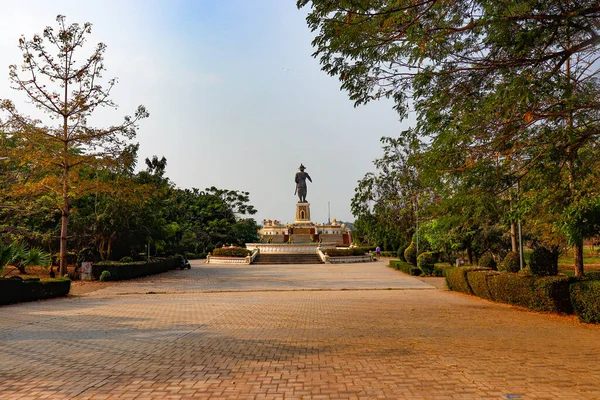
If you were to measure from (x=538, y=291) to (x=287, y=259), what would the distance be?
28257mm

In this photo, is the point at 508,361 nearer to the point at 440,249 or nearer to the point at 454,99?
the point at 454,99

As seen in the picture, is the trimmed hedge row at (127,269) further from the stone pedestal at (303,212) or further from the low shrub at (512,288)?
the stone pedestal at (303,212)

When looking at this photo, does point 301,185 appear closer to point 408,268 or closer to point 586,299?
point 408,268

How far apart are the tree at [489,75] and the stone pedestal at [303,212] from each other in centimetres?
4684

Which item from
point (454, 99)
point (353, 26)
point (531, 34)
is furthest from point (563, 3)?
point (353, 26)

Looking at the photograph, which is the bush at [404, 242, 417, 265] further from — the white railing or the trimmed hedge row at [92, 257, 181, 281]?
the trimmed hedge row at [92, 257, 181, 281]

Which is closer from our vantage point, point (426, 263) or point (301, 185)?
point (426, 263)

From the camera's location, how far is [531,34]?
6879 mm

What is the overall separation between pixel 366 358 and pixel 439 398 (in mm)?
1734

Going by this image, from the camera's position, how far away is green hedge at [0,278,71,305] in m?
13.9

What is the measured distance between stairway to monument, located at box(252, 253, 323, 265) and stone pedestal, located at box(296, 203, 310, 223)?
54.9 ft

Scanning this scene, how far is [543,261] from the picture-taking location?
12.8m

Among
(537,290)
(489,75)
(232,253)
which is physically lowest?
(537,290)

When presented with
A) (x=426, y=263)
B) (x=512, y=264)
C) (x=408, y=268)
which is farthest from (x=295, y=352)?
(x=408, y=268)
